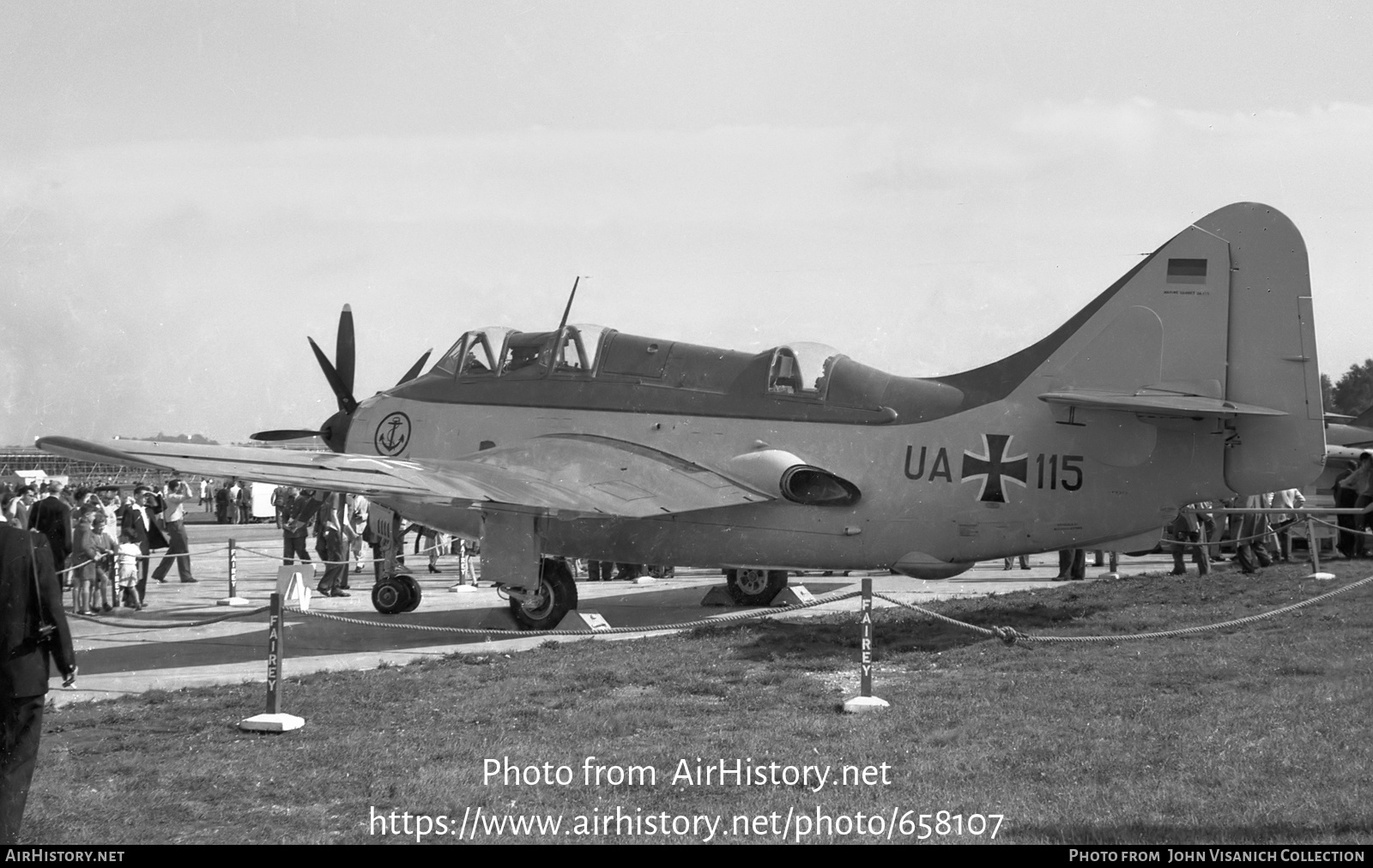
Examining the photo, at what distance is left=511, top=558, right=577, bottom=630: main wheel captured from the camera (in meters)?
14.2

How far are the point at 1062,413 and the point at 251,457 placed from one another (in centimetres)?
852

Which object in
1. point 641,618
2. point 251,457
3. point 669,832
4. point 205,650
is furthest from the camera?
point 641,618

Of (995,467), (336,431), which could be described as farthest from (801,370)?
(336,431)

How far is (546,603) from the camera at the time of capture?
14250 mm

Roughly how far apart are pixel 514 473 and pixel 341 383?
4.82m

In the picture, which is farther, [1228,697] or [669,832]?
[1228,697]

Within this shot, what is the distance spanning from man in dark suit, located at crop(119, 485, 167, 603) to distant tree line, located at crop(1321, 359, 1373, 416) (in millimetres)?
62539

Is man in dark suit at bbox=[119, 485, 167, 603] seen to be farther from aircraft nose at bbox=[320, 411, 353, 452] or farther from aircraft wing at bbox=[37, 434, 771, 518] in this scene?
aircraft wing at bbox=[37, 434, 771, 518]

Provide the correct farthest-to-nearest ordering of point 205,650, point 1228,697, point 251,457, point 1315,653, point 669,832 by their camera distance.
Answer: point 205,650, point 251,457, point 1315,653, point 1228,697, point 669,832

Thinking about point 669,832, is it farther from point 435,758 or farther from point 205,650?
point 205,650

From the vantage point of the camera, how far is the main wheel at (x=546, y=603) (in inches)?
560

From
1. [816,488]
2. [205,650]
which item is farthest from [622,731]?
[205,650]

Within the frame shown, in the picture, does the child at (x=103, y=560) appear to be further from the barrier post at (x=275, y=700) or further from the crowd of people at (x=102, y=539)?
the barrier post at (x=275, y=700)

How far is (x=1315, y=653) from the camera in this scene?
10922mm
